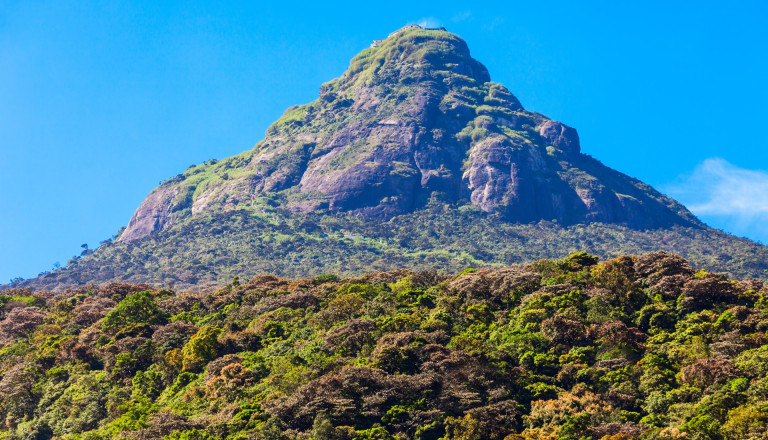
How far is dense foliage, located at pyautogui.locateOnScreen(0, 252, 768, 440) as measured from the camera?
227 feet

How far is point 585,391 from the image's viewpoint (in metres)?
72.8

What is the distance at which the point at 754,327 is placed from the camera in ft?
260

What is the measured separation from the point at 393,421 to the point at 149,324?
49276 mm

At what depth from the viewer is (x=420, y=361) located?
3159 inches

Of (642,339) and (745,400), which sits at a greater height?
(642,339)

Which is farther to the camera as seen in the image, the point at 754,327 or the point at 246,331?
the point at 246,331

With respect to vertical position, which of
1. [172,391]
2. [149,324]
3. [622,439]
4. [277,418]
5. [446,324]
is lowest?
[622,439]

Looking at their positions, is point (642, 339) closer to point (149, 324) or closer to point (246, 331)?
point (246, 331)

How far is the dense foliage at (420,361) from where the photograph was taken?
6912 cm

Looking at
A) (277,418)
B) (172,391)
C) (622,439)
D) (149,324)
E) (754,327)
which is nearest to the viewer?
(622,439)

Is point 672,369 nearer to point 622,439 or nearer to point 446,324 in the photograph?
point 622,439

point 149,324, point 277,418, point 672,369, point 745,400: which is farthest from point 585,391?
point 149,324

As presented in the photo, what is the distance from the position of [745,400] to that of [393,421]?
29.1 m

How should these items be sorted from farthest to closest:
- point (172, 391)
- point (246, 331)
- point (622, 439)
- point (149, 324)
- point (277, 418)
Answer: point (149, 324), point (246, 331), point (172, 391), point (277, 418), point (622, 439)
